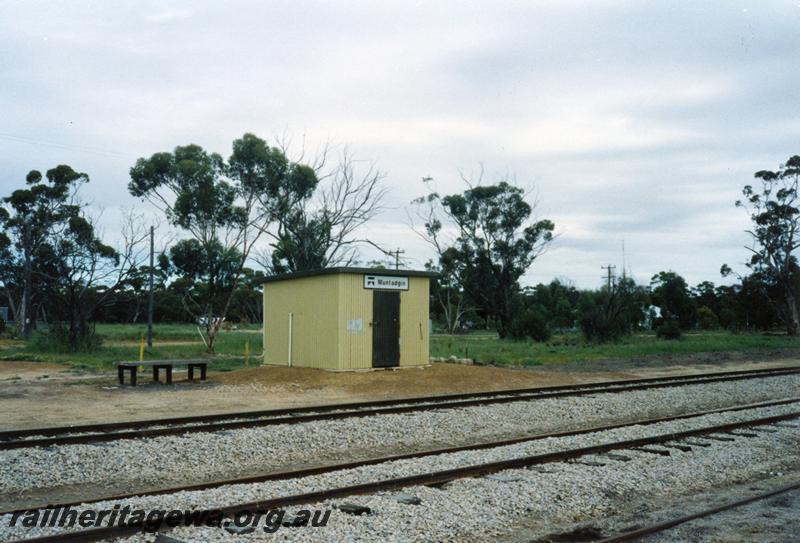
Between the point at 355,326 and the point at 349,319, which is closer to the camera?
the point at 349,319

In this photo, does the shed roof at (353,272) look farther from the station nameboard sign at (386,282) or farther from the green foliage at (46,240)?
the green foliage at (46,240)

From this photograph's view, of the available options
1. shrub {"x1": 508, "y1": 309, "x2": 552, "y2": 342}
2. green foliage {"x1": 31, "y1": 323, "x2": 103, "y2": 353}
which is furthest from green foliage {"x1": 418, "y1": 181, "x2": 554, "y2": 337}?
green foliage {"x1": 31, "y1": 323, "x2": 103, "y2": 353}

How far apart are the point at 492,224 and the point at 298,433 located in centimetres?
4799

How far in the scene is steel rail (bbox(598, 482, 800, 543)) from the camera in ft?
20.2

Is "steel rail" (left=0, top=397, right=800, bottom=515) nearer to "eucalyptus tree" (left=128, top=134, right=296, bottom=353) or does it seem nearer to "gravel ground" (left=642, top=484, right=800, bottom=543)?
"gravel ground" (left=642, top=484, right=800, bottom=543)

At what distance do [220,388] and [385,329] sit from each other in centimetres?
518

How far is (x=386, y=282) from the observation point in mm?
21328

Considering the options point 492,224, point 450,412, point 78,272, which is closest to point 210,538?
point 450,412

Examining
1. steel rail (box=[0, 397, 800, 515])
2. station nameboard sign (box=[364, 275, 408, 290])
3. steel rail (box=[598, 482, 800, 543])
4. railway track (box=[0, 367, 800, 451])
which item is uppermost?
station nameboard sign (box=[364, 275, 408, 290])

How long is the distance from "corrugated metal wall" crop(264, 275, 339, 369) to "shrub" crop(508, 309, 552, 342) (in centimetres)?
2954

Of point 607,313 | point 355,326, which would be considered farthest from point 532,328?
point 355,326

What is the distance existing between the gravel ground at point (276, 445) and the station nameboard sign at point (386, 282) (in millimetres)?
6934

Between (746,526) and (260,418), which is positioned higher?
(260,418)

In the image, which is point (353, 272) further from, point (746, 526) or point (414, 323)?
point (746, 526)
